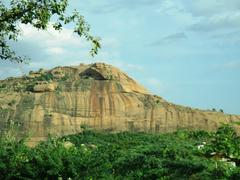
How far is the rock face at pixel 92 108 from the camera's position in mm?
38688

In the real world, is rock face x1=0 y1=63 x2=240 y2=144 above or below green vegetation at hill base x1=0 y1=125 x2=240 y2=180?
above

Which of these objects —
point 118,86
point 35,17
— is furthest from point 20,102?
point 35,17

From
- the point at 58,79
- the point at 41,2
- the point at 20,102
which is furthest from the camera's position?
the point at 58,79

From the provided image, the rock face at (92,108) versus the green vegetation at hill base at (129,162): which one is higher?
the rock face at (92,108)

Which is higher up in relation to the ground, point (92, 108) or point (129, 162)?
point (92, 108)

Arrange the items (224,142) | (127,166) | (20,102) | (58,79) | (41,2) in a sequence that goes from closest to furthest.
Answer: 1. (224,142)
2. (41,2)
3. (127,166)
4. (20,102)
5. (58,79)

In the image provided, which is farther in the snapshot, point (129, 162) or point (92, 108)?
point (92, 108)

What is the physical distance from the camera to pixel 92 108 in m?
39.4

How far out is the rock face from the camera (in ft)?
127

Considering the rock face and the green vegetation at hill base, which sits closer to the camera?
the green vegetation at hill base

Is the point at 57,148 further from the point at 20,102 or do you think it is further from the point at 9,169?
the point at 20,102

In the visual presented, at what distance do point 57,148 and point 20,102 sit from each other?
980 inches

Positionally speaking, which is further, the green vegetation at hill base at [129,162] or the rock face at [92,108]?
the rock face at [92,108]

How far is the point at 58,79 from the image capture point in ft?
137
